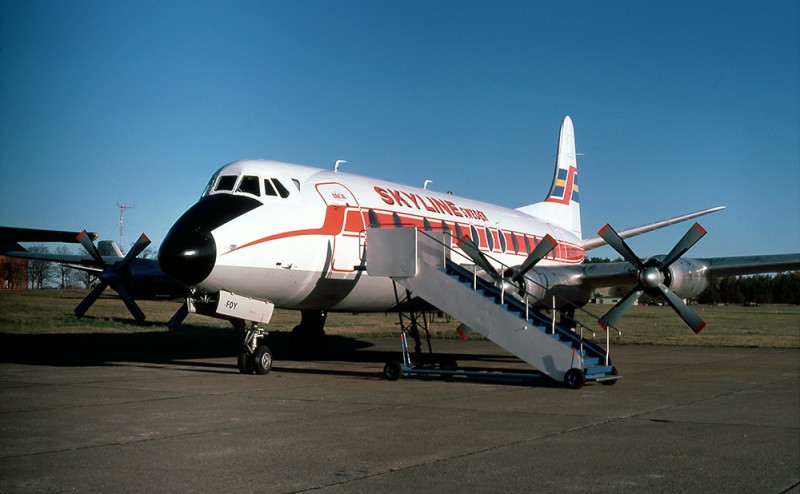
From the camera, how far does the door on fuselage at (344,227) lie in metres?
17.1

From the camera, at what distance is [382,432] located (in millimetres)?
9781

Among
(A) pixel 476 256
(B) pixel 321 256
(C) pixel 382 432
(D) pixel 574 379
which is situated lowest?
(C) pixel 382 432

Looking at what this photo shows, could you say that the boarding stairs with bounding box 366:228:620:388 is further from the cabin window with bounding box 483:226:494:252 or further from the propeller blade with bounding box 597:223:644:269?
the cabin window with bounding box 483:226:494:252

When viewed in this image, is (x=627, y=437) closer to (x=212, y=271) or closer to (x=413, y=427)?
(x=413, y=427)

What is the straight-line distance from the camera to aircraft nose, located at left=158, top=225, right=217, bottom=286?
14414 mm

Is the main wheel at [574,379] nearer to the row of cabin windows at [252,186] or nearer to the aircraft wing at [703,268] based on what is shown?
the aircraft wing at [703,268]

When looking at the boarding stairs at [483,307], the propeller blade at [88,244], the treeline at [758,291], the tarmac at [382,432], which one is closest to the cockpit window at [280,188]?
the boarding stairs at [483,307]

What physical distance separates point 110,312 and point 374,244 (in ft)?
120

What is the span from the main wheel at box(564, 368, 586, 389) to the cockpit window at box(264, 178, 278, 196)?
6694 millimetres

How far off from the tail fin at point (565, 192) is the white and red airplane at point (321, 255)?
781cm

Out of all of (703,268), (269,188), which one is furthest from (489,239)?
(269,188)

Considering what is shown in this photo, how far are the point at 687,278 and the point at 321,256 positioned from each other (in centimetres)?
871

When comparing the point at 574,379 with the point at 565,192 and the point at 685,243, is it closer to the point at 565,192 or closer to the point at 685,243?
the point at 685,243

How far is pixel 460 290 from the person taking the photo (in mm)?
15875
